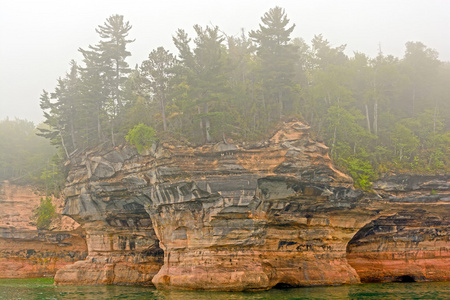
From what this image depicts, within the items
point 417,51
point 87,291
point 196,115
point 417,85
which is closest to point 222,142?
point 196,115

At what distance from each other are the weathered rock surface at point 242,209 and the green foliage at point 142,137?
2.52ft

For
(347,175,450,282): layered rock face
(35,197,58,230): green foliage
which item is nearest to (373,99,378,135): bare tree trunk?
(347,175,450,282): layered rock face

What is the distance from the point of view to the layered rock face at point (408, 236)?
31.5m

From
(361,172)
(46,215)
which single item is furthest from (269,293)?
(46,215)

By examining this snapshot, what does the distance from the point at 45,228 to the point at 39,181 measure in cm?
780

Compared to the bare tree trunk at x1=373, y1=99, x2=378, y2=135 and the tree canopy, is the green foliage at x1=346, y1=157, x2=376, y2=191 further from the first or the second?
the bare tree trunk at x1=373, y1=99, x2=378, y2=135

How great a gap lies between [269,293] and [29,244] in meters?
31.3

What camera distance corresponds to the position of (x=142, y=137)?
31875 millimetres

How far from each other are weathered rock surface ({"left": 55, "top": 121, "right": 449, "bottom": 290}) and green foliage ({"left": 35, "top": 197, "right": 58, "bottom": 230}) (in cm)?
1040

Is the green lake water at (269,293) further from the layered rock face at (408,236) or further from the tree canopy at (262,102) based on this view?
the tree canopy at (262,102)

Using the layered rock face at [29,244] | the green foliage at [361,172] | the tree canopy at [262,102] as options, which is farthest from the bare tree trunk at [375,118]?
the layered rock face at [29,244]

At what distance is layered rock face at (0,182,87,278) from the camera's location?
42.3 m

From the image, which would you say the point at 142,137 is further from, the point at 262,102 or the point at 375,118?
the point at 375,118

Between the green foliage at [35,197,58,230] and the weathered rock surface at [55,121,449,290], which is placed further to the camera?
the green foliage at [35,197,58,230]
